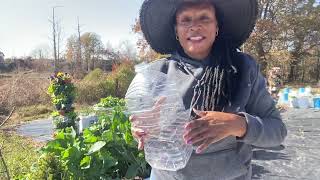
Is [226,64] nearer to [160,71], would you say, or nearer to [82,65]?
[160,71]

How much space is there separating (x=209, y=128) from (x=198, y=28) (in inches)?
12.5

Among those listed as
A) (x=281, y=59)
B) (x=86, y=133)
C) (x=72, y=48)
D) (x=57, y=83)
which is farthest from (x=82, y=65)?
(x=86, y=133)

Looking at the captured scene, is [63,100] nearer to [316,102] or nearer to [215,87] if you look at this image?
[215,87]

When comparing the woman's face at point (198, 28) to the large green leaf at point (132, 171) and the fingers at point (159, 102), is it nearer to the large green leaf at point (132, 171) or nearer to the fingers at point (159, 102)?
the fingers at point (159, 102)

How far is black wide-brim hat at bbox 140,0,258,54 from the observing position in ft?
3.94

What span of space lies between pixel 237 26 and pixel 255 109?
304 millimetres

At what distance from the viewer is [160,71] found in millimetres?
1141

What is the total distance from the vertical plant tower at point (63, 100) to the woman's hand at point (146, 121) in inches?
242

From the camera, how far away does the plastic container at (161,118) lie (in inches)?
39.1

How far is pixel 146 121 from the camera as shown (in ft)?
3.32

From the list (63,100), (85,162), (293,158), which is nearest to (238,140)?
(85,162)

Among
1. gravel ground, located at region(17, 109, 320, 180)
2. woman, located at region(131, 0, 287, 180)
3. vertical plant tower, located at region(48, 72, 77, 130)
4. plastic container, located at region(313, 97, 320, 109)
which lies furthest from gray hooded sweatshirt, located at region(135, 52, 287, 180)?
plastic container, located at region(313, 97, 320, 109)

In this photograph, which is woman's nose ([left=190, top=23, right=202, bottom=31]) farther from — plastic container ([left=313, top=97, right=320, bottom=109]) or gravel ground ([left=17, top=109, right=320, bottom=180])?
plastic container ([left=313, top=97, right=320, bottom=109])

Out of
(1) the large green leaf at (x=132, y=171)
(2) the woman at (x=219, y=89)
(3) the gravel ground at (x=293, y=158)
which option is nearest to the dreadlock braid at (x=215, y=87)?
(2) the woman at (x=219, y=89)
